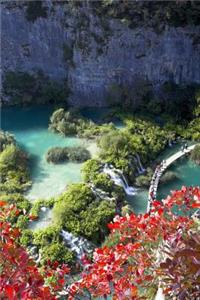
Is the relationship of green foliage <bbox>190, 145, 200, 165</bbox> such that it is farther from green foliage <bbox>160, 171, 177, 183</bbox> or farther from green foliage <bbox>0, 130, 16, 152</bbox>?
green foliage <bbox>0, 130, 16, 152</bbox>

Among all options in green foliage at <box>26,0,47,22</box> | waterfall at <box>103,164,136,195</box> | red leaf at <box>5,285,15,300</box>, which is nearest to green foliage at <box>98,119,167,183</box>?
waterfall at <box>103,164,136,195</box>

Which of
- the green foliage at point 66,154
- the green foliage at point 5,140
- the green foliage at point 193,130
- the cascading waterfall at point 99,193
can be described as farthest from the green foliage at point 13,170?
the green foliage at point 193,130

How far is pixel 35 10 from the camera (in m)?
26.9

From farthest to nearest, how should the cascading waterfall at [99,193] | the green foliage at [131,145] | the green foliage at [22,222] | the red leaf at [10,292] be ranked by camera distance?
1. the green foliage at [131,145]
2. the cascading waterfall at [99,193]
3. the green foliage at [22,222]
4. the red leaf at [10,292]

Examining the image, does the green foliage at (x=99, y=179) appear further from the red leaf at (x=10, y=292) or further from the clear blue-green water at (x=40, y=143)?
the red leaf at (x=10, y=292)

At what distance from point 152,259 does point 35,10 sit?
2261 centimetres

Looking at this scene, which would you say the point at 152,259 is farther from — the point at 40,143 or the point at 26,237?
the point at 40,143

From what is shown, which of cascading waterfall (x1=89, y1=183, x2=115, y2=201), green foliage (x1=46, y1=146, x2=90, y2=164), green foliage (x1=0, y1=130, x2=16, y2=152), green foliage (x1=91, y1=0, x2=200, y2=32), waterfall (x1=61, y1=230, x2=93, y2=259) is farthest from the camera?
green foliage (x1=91, y1=0, x2=200, y2=32)

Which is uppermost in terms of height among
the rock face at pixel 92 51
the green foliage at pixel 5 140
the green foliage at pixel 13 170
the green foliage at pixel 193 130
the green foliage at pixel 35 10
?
the green foliage at pixel 35 10

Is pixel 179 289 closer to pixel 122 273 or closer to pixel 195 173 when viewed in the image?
pixel 122 273

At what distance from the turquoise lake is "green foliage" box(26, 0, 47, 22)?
4931mm

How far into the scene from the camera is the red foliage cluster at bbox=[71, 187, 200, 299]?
5168 mm

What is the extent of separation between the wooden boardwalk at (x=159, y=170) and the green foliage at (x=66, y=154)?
3.23 meters

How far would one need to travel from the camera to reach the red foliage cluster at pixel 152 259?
517cm
